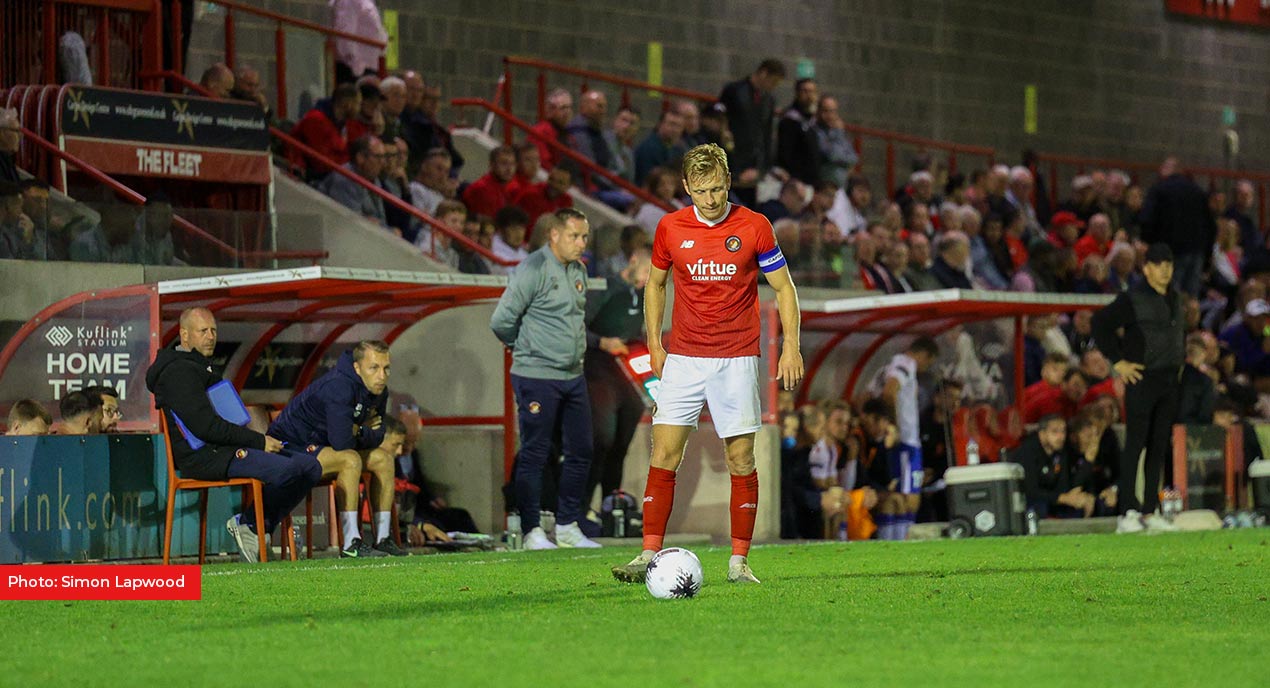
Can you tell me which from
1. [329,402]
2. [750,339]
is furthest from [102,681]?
[329,402]

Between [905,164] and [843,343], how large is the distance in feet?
30.8

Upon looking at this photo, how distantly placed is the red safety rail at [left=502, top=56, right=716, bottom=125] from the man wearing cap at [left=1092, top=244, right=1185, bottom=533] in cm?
718

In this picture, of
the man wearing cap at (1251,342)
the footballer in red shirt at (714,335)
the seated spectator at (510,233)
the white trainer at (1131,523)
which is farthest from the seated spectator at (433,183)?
the man wearing cap at (1251,342)

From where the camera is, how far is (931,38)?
27.4m

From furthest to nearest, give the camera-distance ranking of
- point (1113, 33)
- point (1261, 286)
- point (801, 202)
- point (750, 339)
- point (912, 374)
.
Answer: point (1113, 33) < point (1261, 286) < point (801, 202) < point (912, 374) < point (750, 339)

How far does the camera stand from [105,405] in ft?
40.3

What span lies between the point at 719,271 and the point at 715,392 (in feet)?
1.74

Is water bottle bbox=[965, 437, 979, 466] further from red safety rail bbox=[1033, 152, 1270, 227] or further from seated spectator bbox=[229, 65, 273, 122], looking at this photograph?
red safety rail bbox=[1033, 152, 1270, 227]

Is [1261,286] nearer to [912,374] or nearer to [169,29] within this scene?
[912,374]

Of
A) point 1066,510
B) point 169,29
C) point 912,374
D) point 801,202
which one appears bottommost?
point 1066,510

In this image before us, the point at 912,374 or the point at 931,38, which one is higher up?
the point at 931,38

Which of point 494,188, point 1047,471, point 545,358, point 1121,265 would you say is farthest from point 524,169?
point 1121,265

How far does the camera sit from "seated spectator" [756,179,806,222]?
66.8 ft

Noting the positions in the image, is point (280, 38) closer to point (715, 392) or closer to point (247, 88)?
point (247, 88)
